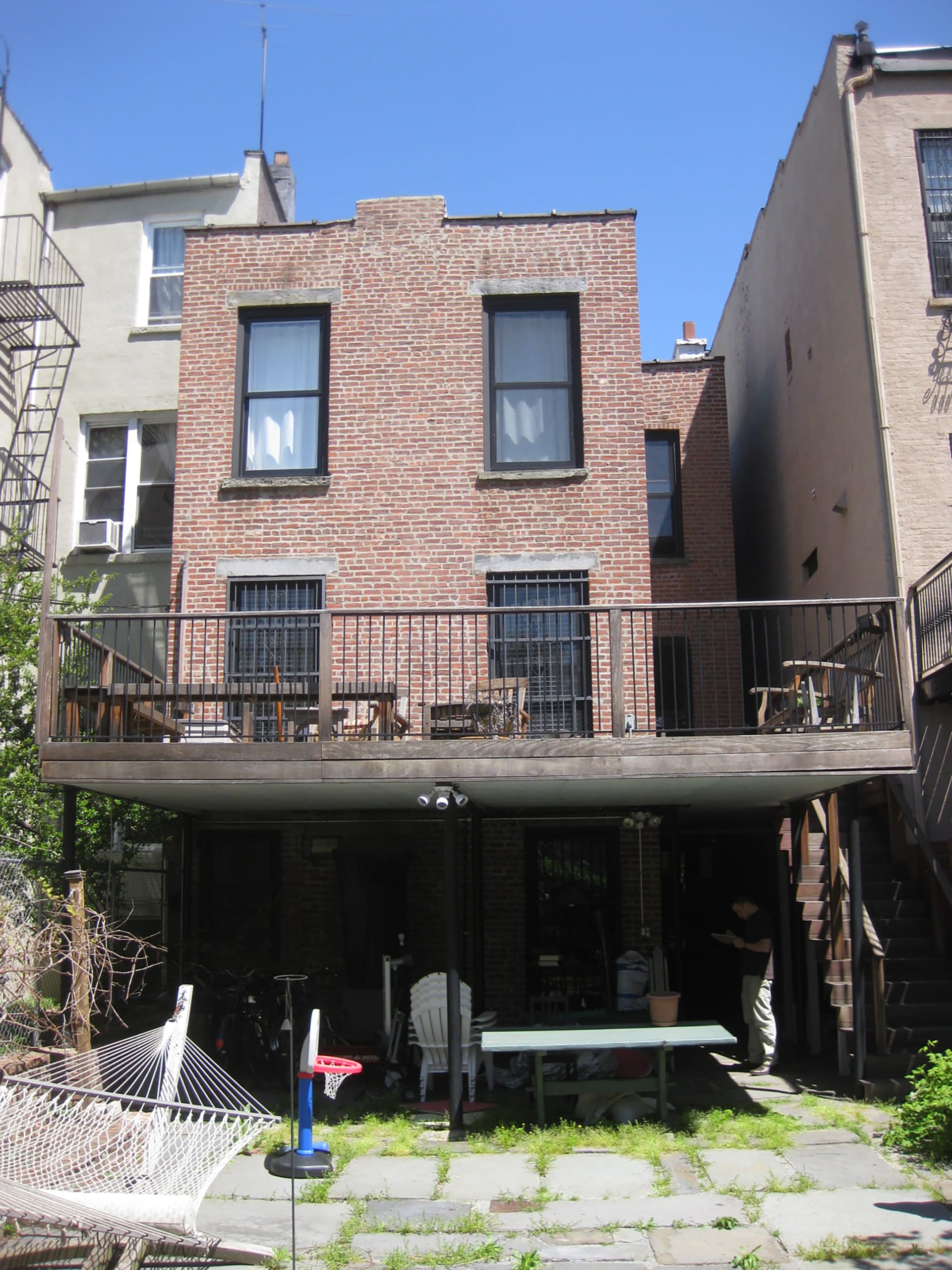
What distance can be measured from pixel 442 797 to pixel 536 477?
14.7ft

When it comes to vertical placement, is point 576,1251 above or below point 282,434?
below

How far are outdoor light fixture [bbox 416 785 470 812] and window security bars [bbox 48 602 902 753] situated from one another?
0.41 meters

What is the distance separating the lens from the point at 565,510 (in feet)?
40.2

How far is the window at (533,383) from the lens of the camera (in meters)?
12.6

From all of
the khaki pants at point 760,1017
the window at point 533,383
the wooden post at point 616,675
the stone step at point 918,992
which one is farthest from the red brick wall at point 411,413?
the stone step at point 918,992

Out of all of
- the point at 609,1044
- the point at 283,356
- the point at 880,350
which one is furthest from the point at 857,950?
the point at 283,356

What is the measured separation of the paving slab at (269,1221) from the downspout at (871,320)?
7657 mm

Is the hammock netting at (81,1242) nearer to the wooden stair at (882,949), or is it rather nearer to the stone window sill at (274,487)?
the wooden stair at (882,949)

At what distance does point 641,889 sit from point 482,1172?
451cm

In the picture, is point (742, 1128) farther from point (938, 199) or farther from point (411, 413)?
point (938, 199)

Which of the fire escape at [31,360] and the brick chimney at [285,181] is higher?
the brick chimney at [285,181]

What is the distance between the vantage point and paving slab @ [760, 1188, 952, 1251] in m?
6.29

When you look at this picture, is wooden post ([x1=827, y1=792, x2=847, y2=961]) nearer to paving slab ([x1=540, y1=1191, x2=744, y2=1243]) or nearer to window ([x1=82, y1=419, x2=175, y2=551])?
paving slab ([x1=540, y1=1191, x2=744, y2=1243])

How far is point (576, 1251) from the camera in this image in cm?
A: 623
